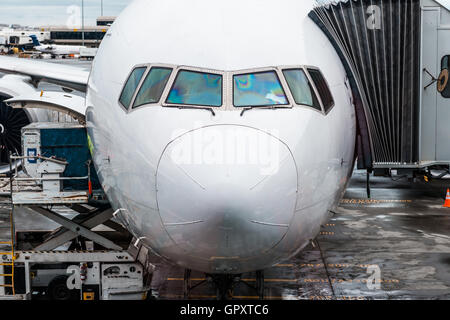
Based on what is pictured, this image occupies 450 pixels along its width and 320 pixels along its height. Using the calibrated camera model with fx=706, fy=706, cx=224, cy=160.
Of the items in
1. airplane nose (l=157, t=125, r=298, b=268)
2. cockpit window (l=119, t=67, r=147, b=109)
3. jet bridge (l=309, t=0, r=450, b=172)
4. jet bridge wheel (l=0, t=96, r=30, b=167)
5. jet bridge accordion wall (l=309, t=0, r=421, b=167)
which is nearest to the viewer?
airplane nose (l=157, t=125, r=298, b=268)

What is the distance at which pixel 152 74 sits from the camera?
29.0ft

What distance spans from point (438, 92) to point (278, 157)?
617 cm

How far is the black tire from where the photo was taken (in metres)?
13.1

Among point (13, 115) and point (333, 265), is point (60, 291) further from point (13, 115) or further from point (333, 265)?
point (13, 115)

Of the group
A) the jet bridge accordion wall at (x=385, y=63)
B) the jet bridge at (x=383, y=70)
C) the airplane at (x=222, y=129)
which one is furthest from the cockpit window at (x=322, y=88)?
the jet bridge accordion wall at (x=385, y=63)

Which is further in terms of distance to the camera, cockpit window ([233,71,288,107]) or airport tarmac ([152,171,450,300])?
airport tarmac ([152,171,450,300])

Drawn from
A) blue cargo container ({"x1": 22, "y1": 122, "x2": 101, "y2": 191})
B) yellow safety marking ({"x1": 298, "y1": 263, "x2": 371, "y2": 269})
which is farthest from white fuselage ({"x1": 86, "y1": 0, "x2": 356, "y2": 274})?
yellow safety marking ({"x1": 298, "y1": 263, "x2": 371, "y2": 269})

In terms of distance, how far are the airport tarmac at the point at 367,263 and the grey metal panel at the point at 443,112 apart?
3005mm

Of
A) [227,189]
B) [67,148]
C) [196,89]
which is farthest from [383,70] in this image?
[67,148]

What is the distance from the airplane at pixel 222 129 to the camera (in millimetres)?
7672

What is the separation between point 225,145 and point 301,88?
5.27 ft

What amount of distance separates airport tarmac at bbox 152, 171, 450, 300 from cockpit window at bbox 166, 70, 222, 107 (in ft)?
18.9

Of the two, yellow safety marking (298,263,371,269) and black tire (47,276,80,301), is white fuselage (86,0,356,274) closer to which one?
black tire (47,276,80,301)

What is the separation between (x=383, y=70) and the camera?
11.0 m
